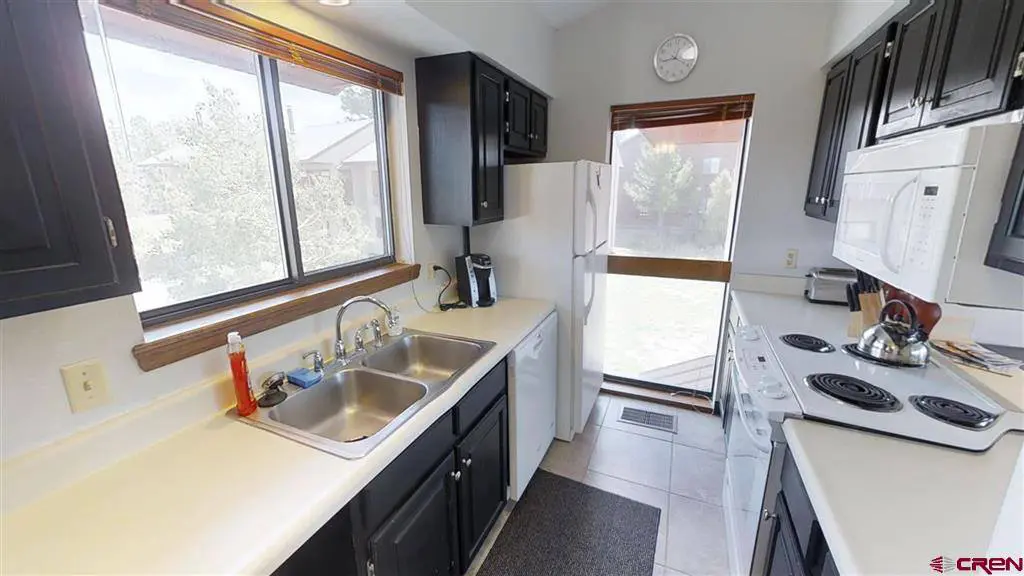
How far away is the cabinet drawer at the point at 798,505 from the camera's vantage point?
3.17 feet

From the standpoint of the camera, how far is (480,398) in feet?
5.10

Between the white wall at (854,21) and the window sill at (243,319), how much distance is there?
91.5 inches

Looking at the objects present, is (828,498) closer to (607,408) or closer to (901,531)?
(901,531)

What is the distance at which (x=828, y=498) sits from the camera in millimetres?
887

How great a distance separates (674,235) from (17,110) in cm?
289

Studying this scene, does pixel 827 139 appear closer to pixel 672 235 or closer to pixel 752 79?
pixel 752 79

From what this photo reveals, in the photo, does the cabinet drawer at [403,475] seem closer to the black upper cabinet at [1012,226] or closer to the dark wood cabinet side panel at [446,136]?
the dark wood cabinet side panel at [446,136]

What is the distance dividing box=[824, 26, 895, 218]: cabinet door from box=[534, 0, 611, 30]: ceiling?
1.45 meters

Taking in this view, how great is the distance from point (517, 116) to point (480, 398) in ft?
5.51

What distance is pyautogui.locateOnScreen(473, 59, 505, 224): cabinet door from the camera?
6.43 ft

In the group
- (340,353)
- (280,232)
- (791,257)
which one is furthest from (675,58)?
(340,353)

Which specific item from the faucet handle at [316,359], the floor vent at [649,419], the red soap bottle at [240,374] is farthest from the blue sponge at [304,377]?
the floor vent at [649,419]

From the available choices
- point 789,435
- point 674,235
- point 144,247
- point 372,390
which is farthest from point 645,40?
point 144,247

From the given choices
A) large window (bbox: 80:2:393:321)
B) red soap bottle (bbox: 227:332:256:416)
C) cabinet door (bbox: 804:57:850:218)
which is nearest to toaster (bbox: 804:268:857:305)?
cabinet door (bbox: 804:57:850:218)
